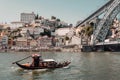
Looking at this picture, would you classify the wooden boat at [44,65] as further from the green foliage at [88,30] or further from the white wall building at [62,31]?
the white wall building at [62,31]

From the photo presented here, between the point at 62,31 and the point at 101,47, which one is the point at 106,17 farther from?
the point at 62,31

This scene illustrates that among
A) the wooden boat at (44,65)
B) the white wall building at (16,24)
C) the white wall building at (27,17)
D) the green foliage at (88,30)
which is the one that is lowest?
the wooden boat at (44,65)

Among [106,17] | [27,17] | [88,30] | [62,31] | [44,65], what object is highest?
[27,17]

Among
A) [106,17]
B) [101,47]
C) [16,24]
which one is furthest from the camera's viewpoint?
[16,24]

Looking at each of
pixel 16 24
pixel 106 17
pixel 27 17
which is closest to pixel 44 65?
pixel 106 17

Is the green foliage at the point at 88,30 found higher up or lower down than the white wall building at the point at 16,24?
lower down

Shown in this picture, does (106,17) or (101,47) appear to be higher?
(106,17)

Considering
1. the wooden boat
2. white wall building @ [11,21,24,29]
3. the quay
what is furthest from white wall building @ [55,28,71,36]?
the wooden boat

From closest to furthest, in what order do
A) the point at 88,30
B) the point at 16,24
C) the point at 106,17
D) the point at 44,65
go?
the point at 44,65
the point at 106,17
the point at 88,30
the point at 16,24

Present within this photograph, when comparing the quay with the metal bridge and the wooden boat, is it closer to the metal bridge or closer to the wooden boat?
the metal bridge

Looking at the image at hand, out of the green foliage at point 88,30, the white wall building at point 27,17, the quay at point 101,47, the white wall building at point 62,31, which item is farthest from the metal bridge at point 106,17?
the white wall building at point 27,17

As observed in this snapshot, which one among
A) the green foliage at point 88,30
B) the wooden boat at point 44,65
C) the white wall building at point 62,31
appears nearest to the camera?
the wooden boat at point 44,65

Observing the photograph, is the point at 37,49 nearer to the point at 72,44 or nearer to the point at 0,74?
the point at 72,44

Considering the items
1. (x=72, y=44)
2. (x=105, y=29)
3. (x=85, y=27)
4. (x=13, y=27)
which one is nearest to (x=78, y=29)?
(x=85, y=27)
